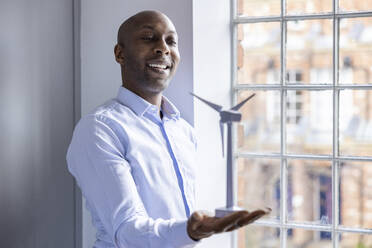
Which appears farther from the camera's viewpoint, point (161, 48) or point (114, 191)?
point (161, 48)

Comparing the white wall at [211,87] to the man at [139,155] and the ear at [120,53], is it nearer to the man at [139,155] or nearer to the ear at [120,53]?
the man at [139,155]

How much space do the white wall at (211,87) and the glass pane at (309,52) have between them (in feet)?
0.93

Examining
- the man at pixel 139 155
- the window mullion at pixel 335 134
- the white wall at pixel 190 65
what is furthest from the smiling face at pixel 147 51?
the window mullion at pixel 335 134

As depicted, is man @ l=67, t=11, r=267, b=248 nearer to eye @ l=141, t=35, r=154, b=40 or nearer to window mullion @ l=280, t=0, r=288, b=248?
eye @ l=141, t=35, r=154, b=40

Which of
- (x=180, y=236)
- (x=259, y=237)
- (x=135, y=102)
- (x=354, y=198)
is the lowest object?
(x=259, y=237)

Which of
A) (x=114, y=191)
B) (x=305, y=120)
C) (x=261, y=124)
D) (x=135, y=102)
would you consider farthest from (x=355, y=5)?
(x=114, y=191)

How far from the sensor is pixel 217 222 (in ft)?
4.31

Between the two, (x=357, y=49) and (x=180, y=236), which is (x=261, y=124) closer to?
(x=357, y=49)

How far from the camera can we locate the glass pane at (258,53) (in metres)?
2.47

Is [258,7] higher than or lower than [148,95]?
higher

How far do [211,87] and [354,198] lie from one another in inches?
31.0

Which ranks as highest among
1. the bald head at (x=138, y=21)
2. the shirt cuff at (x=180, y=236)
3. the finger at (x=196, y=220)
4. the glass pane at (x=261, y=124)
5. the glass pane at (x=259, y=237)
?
the bald head at (x=138, y=21)

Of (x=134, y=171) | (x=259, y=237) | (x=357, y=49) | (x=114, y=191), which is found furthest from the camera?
(x=259, y=237)

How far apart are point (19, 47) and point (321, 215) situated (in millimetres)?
1454
